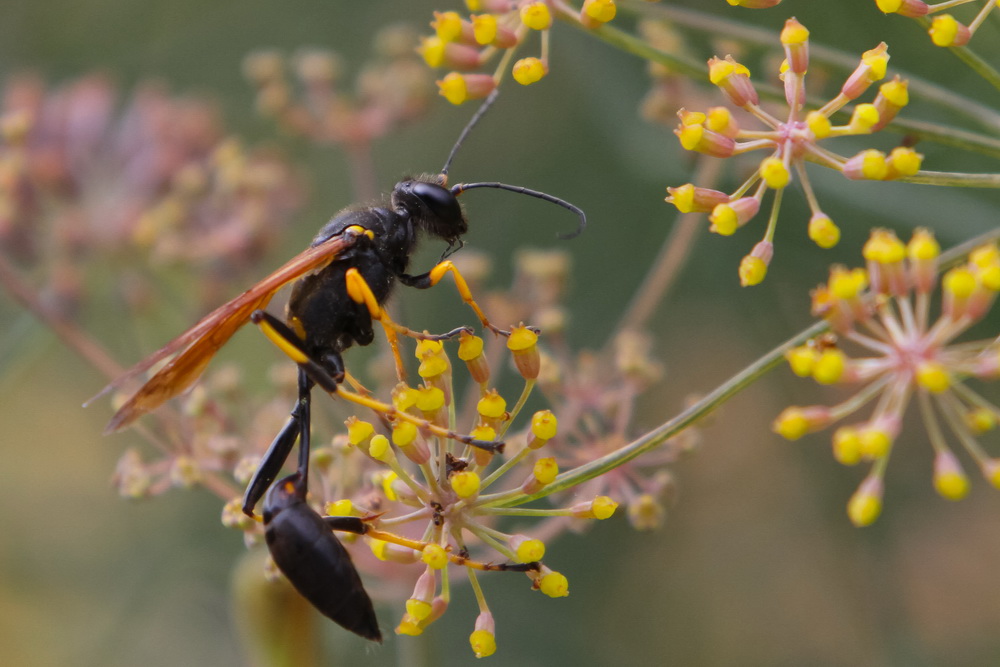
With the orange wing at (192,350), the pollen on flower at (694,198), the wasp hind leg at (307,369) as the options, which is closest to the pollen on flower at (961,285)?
the pollen on flower at (694,198)

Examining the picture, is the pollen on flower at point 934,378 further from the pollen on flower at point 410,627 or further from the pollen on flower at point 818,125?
the pollen on flower at point 410,627

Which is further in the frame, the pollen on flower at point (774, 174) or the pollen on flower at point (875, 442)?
the pollen on flower at point (774, 174)

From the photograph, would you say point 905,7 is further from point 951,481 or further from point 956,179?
point 951,481

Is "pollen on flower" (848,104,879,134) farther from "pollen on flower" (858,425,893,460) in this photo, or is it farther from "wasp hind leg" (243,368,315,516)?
"wasp hind leg" (243,368,315,516)

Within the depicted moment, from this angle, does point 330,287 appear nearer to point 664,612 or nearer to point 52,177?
point 52,177

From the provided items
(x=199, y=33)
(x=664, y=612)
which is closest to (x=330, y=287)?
(x=664, y=612)

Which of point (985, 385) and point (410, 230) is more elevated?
point (410, 230)

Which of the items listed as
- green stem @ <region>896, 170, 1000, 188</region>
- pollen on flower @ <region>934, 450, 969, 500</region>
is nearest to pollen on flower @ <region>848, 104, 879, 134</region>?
green stem @ <region>896, 170, 1000, 188</region>
